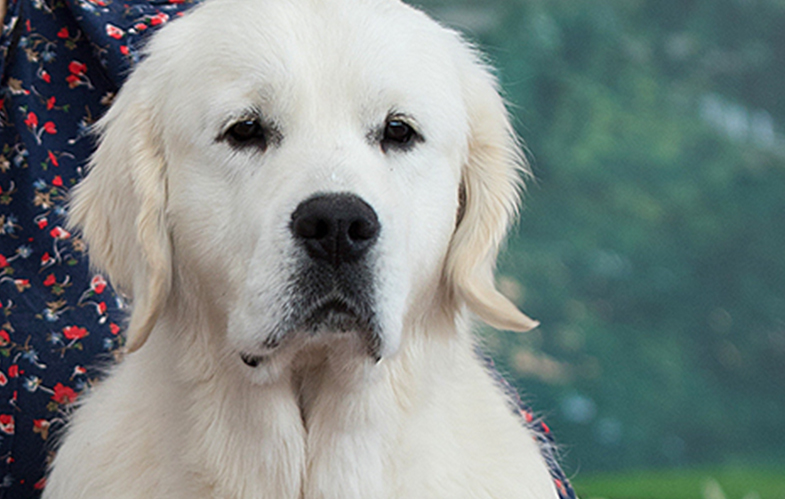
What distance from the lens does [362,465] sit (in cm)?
191

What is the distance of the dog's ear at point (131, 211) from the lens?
1896 mm

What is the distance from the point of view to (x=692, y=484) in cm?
536

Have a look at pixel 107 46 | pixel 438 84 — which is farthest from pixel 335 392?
pixel 107 46

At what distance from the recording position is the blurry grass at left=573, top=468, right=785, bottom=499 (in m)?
5.32

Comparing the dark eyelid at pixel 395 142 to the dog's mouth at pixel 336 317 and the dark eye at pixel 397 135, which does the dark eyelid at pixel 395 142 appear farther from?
the dog's mouth at pixel 336 317

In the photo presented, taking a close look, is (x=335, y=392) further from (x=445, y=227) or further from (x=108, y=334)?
(x=108, y=334)

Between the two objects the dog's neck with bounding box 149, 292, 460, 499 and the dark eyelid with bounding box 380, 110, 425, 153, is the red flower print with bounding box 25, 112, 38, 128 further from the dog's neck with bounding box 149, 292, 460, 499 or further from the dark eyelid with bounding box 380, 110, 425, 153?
the dark eyelid with bounding box 380, 110, 425, 153

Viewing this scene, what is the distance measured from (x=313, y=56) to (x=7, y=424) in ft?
4.84

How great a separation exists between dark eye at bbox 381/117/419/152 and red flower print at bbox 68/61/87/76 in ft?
4.16

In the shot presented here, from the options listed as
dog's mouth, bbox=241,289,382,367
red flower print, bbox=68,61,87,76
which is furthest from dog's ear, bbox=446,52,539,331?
red flower print, bbox=68,61,87,76

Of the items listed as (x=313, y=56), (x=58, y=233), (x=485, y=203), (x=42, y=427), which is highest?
(x=313, y=56)

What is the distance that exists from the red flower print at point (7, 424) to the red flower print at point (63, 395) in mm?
130

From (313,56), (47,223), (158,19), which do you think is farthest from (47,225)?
(313,56)

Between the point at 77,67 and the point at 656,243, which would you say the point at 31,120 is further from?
the point at 656,243
